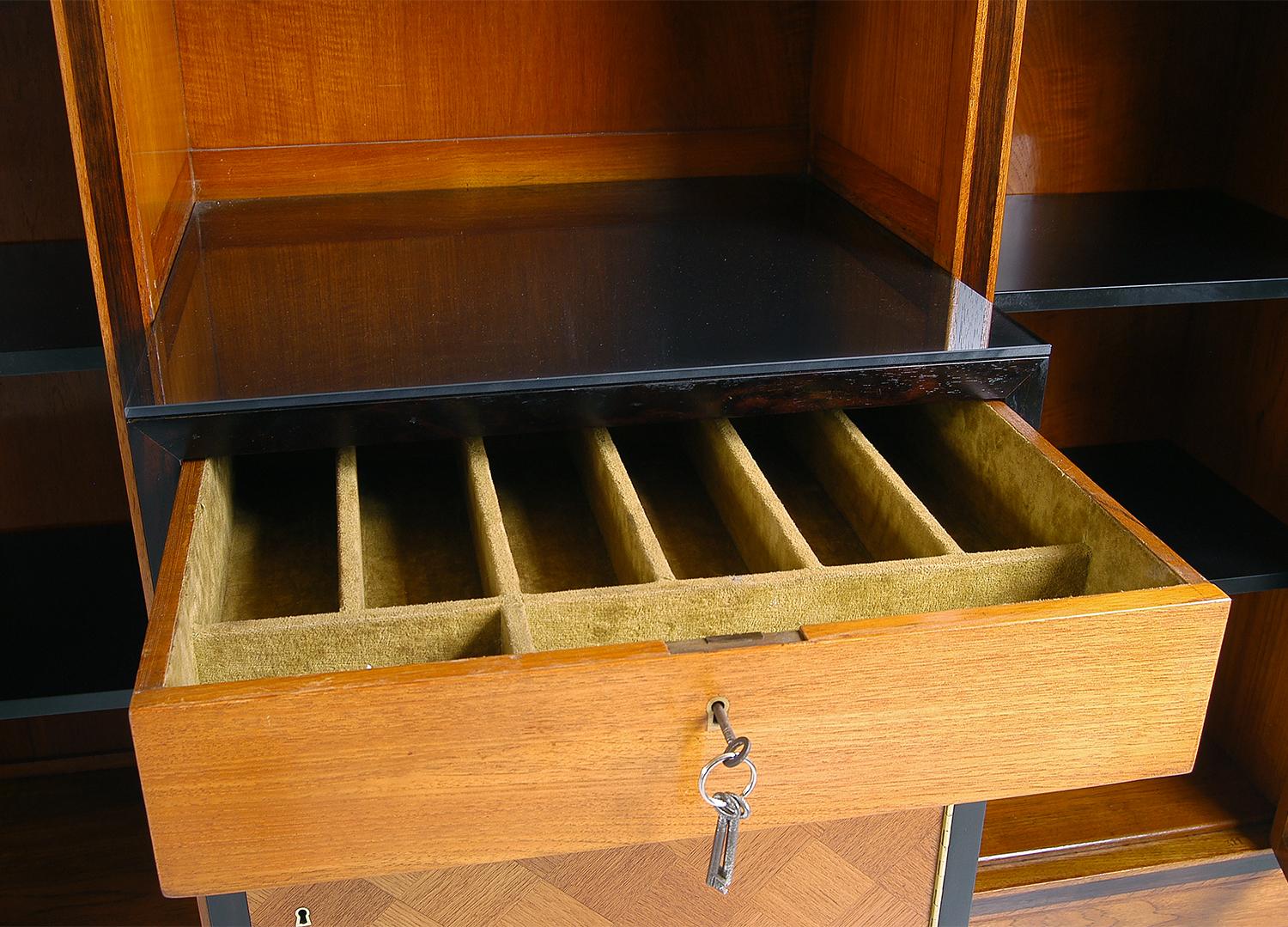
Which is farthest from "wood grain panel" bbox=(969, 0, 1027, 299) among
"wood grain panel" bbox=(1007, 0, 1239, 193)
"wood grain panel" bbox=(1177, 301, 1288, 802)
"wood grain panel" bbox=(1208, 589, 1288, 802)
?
"wood grain panel" bbox=(1208, 589, 1288, 802)

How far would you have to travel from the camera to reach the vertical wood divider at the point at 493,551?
0.69 metres

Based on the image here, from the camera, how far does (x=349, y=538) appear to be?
2.58 ft

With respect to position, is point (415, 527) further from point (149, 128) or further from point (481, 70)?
point (481, 70)

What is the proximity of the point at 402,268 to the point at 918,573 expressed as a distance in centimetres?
54

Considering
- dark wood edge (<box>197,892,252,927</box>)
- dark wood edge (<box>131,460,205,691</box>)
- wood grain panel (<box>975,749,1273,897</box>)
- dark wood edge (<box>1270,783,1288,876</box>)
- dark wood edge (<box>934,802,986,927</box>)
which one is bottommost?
wood grain panel (<box>975,749,1273,897</box>)

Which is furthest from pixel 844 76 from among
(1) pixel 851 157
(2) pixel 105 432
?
(2) pixel 105 432

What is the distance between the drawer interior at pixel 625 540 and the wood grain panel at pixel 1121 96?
0.48m

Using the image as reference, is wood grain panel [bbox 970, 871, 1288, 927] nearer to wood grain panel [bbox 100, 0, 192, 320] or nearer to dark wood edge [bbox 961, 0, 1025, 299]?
dark wood edge [bbox 961, 0, 1025, 299]

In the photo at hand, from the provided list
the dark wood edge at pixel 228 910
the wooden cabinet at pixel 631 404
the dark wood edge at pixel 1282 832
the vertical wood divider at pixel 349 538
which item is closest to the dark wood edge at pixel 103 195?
the wooden cabinet at pixel 631 404

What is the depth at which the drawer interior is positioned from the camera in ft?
2.36

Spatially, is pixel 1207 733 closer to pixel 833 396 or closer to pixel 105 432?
pixel 833 396

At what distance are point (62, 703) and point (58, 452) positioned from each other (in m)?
0.42

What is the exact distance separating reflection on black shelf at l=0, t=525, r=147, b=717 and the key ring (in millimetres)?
561

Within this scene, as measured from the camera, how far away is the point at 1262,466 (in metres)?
1.33
